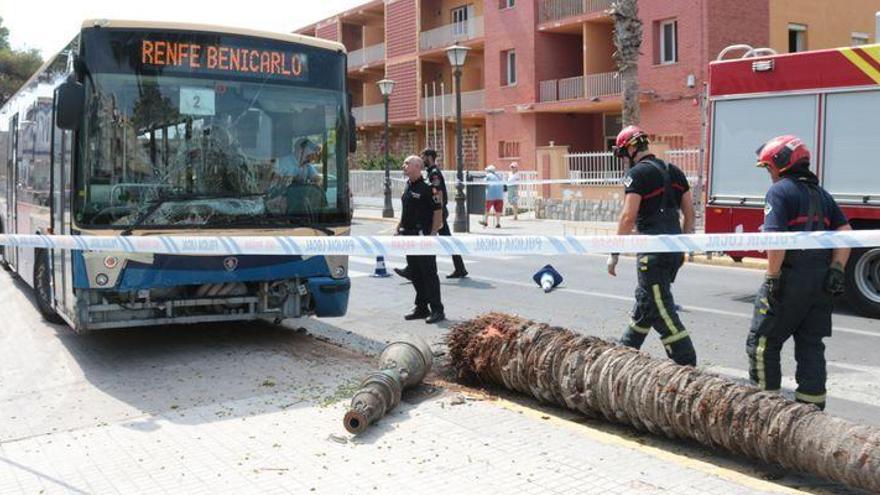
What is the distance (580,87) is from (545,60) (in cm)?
237

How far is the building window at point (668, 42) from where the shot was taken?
28.4 metres

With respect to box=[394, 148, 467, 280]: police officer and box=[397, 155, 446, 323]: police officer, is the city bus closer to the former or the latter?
box=[397, 155, 446, 323]: police officer

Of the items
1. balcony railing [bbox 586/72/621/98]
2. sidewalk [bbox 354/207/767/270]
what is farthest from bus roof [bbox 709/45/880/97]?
balcony railing [bbox 586/72/621/98]

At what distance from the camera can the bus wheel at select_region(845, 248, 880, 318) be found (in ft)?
31.2

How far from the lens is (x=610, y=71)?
32062 millimetres

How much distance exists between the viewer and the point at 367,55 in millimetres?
47000

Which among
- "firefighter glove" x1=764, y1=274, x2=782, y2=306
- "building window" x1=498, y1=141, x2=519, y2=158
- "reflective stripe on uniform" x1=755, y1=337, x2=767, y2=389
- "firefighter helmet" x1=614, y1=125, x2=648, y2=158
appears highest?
"building window" x1=498, y1=141, x2=519, y2=158

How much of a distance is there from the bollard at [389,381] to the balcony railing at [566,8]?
87.6 ft

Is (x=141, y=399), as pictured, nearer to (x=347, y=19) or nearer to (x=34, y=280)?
(x=34, y=280)

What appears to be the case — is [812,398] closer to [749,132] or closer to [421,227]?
[421,227]

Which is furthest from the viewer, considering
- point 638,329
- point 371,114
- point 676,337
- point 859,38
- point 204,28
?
point 371,114

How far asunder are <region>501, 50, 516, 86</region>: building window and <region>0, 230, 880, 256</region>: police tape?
97.0ft

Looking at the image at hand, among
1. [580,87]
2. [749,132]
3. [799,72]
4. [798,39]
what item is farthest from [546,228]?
[798,39]

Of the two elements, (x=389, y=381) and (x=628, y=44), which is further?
(x=628, y=44)
